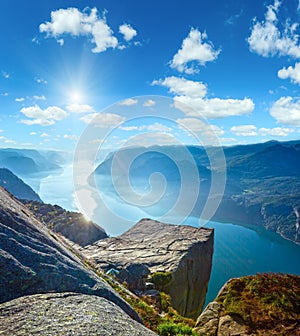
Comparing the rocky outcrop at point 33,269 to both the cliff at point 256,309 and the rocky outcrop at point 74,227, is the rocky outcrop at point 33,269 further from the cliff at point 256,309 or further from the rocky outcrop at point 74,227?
the rocky outcrop at point 74,227

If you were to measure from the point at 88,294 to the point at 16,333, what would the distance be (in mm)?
3055

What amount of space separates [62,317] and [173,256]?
19.1 metres

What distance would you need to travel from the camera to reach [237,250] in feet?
442

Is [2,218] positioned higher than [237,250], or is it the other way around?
[2,218]

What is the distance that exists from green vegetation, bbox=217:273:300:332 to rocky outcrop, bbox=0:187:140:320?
5092 mm

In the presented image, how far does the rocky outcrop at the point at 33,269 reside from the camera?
8.07 m

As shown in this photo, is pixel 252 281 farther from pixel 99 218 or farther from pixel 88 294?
pixel 99 218

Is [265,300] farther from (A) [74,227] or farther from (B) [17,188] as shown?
(B) [17,188]

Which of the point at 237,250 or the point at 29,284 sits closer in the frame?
the point at 29,284

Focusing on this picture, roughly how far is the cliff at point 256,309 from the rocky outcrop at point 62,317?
16.7ft

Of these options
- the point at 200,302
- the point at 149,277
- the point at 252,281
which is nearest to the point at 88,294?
the point at 252,281

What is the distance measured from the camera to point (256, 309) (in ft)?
38.9

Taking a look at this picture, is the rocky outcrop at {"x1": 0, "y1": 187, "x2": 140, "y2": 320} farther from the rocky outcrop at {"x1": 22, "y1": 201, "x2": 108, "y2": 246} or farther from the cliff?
the rocky outcrop at {"x1": 22, "y1": 201, "x2": 108, "y2": 246}

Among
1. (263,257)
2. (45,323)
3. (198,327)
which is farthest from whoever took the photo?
(263,257)
